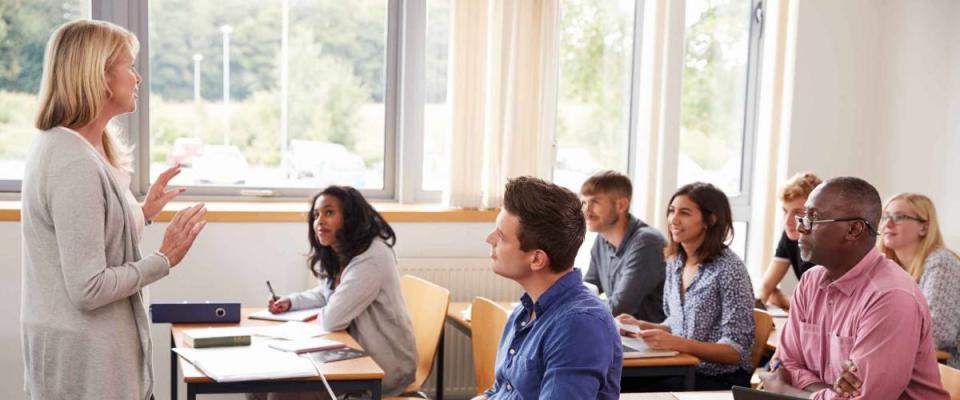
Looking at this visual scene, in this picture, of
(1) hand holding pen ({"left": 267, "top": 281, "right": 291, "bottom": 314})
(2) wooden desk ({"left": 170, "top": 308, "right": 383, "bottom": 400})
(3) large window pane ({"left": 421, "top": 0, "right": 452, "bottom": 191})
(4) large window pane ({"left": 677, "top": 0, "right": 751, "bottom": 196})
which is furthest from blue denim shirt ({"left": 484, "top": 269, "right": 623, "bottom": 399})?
(4) large window pane ({"left": 677, "top": 0, "right": 751, "bottom": 196})

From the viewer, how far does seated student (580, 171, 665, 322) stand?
399 centimetres

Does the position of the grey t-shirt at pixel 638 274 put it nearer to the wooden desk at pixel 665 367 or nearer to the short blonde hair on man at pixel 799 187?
the wooden desk at pixel 665 367

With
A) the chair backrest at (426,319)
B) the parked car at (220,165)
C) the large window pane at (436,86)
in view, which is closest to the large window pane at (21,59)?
the parked car at (220,165)

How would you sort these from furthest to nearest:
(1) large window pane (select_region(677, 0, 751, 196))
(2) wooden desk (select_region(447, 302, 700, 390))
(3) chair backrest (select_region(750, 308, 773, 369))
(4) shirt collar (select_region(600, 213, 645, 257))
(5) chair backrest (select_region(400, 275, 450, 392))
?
(1) large window pane (select_region(677, 0, 751, 196)) → (4) shirt collar (select_region(600, 213, 645, 257)) → (5) chair backrest (select_region(400, 275, 450, 392)) → (3) chair backrest (select_region(750, 308, 773, 369)) → (2) wooden desk (select_region(447, 302, 700, 390))

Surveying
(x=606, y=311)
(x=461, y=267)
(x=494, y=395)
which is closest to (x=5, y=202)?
(x=461, y=267)

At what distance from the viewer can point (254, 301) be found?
4.72m

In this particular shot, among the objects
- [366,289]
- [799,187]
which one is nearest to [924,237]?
[799,187]

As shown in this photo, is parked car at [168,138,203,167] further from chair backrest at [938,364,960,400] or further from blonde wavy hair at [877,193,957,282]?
chair backrest at [938,364,960,400]

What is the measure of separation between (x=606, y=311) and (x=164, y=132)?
3351mm

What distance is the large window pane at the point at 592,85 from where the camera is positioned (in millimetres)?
5195

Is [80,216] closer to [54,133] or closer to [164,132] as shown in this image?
[54,133]

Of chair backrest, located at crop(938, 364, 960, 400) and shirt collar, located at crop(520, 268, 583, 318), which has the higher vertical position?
shirt collar, located at crop(520, 268, 583, 318)

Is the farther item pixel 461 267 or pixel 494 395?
pixel 461 267

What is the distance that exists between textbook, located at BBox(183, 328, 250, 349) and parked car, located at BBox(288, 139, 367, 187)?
178 centimetres
